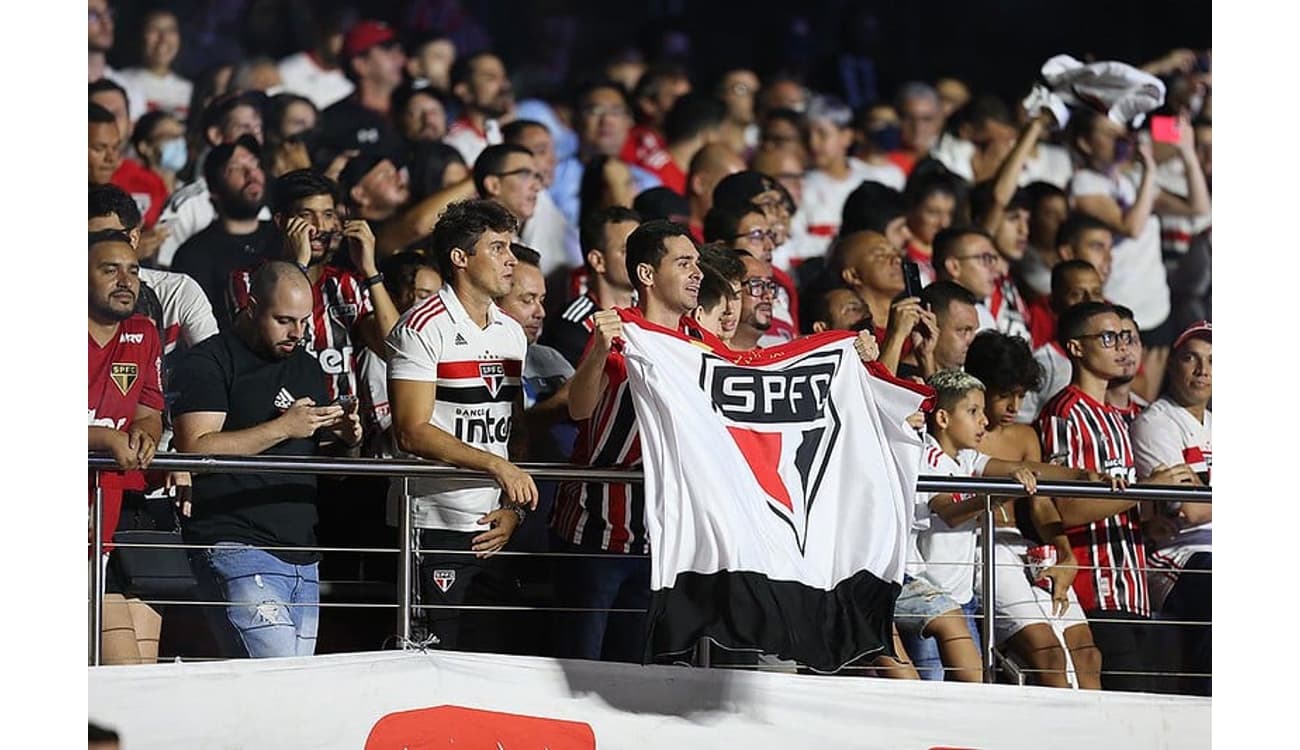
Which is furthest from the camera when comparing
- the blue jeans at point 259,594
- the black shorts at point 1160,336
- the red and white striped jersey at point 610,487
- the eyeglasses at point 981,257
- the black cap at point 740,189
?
A: the black shorts at point 1160,336

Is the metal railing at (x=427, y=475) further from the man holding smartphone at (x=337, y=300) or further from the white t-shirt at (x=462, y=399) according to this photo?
the man holding smartphone at (x=337, y=300)

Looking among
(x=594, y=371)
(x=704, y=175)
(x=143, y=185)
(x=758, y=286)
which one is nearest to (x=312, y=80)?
(x=143, y=185)

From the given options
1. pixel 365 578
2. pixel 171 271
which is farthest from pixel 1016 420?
pixel 171 271

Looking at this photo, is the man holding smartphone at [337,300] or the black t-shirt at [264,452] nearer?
the black t-shirt at [264,452]

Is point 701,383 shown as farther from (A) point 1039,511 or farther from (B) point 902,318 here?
(A) point 1039,511

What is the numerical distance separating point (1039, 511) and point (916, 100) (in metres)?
4.98

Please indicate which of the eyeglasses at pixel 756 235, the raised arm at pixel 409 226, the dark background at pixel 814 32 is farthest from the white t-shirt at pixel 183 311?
the dark background at pixel 814 32

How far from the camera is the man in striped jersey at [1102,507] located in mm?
7121

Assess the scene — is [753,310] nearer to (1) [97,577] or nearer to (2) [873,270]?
(2) [873,270]

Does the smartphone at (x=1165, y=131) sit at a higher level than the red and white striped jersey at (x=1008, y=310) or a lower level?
higher

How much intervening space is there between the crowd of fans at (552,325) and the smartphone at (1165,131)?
0.7 inches

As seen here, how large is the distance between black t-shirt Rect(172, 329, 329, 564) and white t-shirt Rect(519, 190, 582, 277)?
2523mm

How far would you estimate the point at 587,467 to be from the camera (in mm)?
6164

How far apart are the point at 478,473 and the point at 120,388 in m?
1.26
